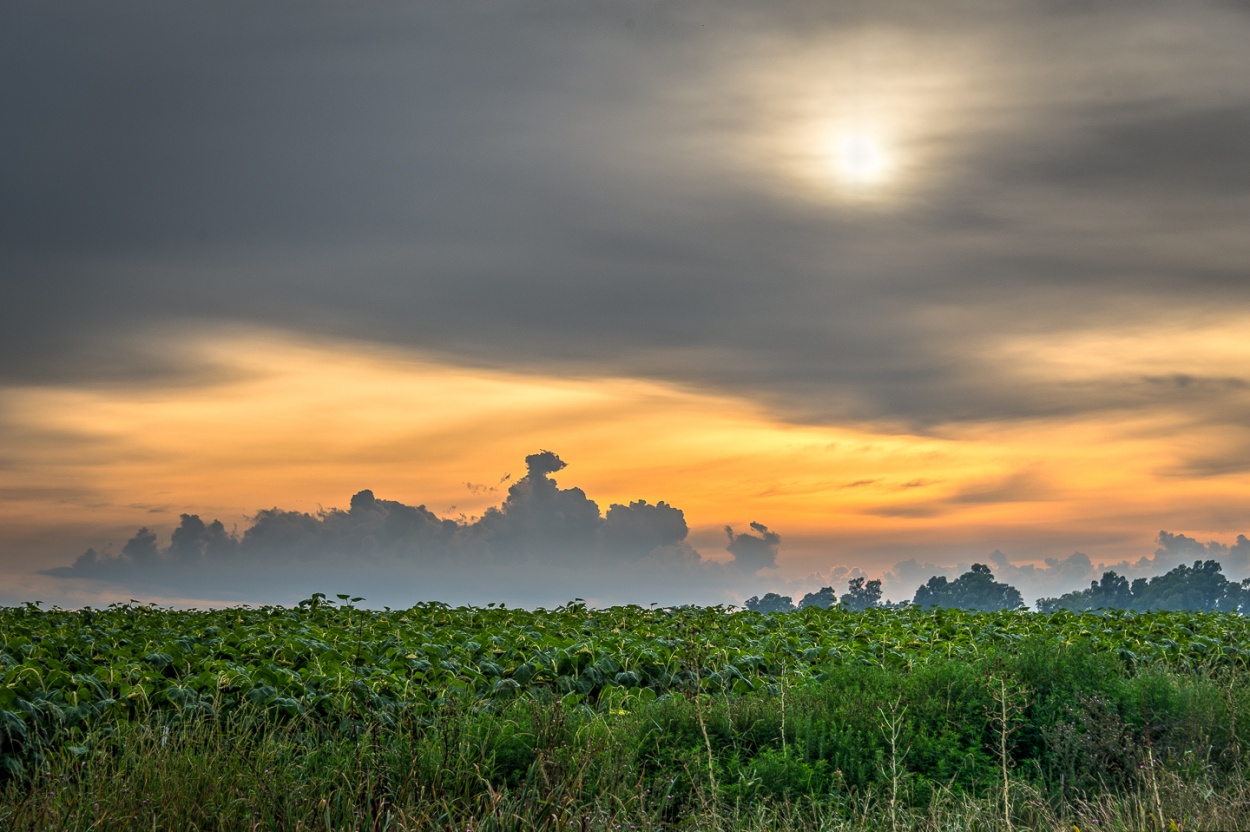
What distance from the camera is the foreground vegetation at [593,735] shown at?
7664 millimetres

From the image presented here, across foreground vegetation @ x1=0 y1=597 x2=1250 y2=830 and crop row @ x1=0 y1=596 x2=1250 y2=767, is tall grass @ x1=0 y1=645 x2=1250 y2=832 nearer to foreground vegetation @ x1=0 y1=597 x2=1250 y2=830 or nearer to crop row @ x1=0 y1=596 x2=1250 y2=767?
foreground vegetation @ x1=0 y1=597 x2=1250 y2=830

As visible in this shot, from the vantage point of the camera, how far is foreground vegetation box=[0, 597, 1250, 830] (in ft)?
25.1

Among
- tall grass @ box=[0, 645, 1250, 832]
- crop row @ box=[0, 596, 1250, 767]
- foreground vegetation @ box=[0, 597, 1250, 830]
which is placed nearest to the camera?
tall grass @ box=[0, 645, 1250, 832]

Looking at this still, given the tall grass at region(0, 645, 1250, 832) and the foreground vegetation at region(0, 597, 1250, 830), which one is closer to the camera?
the tall grass at region(0, 645, 1250, 832)

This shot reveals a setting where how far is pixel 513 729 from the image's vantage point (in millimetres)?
9016

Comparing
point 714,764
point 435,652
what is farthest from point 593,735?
point 435,652

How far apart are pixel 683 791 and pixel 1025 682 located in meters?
4.37

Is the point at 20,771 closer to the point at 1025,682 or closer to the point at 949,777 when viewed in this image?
the point at 949,777

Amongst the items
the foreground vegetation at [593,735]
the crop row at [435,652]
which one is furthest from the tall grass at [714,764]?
the crop row at [435,652]

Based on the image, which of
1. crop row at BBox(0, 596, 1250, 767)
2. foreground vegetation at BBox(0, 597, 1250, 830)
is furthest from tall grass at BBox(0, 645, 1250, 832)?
crop row at BBox(0, 596, 1250, 767)

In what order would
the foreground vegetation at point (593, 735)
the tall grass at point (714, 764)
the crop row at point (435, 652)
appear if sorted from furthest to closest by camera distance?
1. the crop row at point (435, 652)
2. the foreground vegetation at point (593, 735)
3. the tall grass at point (714, 764)

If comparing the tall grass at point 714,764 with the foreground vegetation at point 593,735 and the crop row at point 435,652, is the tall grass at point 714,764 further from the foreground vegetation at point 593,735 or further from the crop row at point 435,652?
the crop row at point 435,652

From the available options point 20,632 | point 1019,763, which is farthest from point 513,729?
point 20,632

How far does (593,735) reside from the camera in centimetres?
890
